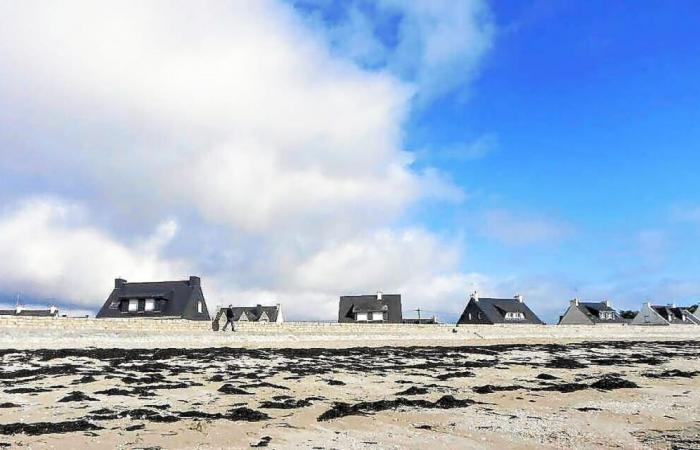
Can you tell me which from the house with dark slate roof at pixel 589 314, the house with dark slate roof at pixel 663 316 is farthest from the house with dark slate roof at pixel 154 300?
the house with dark slate roof at pixel 663 316

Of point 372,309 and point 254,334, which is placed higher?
point 372,309

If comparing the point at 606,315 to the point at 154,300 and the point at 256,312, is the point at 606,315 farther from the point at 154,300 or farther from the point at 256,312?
the point at 154,300

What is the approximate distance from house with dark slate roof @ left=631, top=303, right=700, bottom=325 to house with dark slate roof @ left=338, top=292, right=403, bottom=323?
41.8m

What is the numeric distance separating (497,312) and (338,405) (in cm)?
6253

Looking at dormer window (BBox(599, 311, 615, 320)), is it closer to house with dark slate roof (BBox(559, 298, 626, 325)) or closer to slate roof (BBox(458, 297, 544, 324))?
house with dark slate roof (BBox(559, 298, 626, 325))

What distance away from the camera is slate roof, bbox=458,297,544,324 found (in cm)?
6881

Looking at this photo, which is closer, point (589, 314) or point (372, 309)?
point (372, 309)

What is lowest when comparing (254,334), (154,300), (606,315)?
(254,334)

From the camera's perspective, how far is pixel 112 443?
8133 mm

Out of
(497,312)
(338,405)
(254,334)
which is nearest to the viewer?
(338,405)

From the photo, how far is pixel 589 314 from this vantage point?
253ft

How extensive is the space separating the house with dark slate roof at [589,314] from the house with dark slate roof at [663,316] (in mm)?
4317

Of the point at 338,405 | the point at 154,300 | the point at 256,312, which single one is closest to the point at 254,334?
the point at 154,300

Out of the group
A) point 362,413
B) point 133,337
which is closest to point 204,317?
point 133,337
